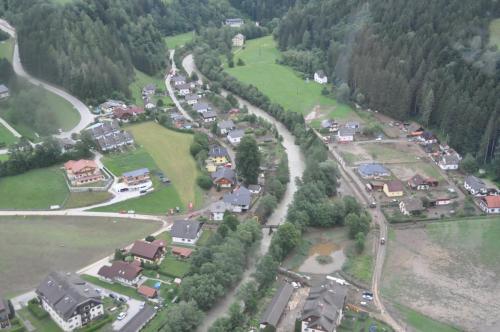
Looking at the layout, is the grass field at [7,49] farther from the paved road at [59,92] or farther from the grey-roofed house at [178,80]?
the grey-roofed house at [178,80]

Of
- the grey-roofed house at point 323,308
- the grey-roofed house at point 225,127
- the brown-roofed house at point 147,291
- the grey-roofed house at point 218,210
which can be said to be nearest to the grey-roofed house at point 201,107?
the grey-roofed house at point 225,127

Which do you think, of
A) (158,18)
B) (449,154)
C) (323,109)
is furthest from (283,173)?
(158,18)

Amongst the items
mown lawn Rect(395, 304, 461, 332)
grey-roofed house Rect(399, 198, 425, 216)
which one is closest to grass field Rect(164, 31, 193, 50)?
grey-roofed house Rect(399, 198, 425, 216)

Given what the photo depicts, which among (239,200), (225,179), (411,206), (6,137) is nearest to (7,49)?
(6,137)

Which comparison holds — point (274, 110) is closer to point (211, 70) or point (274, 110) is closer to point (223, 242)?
point (211, 70)

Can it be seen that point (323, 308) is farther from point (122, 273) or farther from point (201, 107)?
point (201, 107)

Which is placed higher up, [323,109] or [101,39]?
[101,39]
